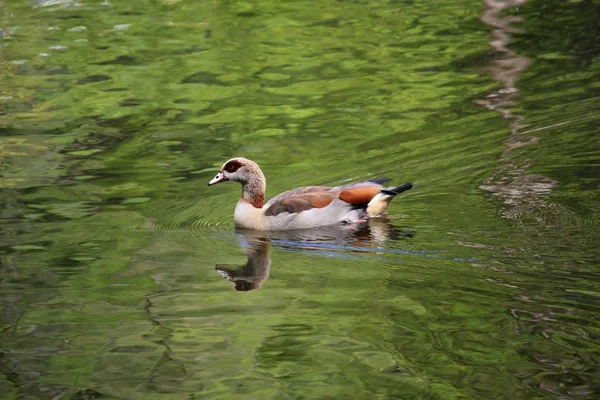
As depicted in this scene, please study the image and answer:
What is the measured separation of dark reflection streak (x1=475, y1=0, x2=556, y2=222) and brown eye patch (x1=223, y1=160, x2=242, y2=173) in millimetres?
2453

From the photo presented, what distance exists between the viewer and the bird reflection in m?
9.84

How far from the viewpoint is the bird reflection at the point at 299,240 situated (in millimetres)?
9844

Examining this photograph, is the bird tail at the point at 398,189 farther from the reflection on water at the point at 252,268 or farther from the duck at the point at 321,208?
the reflection on water at the point at 252,268

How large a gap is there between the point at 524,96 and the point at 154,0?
10868mm

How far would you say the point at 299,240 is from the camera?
1077cm

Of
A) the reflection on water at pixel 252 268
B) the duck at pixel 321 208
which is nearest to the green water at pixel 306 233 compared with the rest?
the reflection on water at pixel 252 268

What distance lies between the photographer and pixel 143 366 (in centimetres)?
789

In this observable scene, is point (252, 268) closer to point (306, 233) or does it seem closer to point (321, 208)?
point (306, 233)

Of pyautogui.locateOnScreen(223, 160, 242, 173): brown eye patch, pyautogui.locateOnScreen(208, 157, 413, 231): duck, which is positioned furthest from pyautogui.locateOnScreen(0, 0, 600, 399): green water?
pyautogui.locateOnScreen(223, 160, 242, 173): brown eye patch

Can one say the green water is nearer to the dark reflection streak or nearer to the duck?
the dark reflection streak

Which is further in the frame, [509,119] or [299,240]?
[509,119]

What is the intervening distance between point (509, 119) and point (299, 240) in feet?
14.1

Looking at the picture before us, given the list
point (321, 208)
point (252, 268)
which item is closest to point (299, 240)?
point (321, 208)

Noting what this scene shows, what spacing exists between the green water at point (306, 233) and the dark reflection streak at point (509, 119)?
4 centimetres
